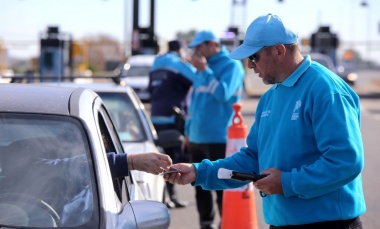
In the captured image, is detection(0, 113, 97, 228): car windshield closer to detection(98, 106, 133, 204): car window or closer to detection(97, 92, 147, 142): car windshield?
detection(98, 106, 133, 204): car window

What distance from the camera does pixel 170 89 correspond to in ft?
33.6

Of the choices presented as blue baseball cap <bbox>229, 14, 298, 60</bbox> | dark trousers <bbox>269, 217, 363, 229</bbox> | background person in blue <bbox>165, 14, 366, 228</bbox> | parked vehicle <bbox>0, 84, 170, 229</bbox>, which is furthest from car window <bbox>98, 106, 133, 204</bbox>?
dark trousers <bbox>269, 217, 363, 229</bbox>

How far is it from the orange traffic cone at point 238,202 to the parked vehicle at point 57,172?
303 cm

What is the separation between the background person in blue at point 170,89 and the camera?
1012 centimetres

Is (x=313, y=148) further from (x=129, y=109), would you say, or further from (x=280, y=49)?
(x=129, y=109)

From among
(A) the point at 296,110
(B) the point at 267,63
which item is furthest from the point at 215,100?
(A) the point at 296,110

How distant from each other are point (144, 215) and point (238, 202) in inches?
128

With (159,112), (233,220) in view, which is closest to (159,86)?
(159,112)

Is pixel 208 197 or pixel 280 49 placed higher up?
pixel 280 49

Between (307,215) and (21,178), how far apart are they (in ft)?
4.34

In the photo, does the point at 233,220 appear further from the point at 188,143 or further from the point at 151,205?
the point at 151,205

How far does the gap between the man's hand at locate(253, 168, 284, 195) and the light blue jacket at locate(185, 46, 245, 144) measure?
402 centimetres

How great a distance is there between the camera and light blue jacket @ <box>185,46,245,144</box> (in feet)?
27.1

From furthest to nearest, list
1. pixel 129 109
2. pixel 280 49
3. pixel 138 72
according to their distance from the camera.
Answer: pixel 138 72, pixel 129 109, pixel 280 49
